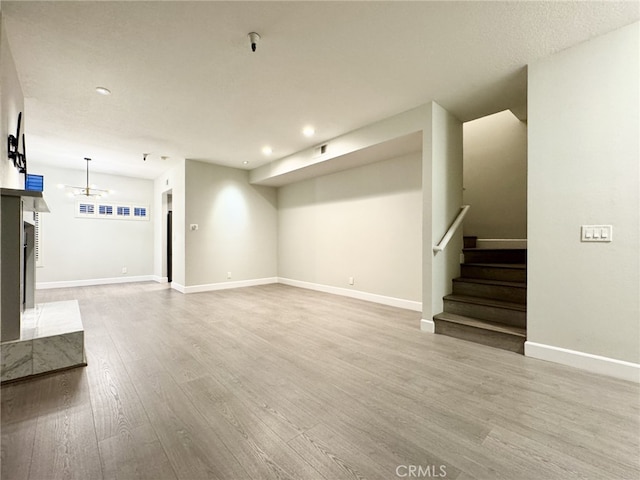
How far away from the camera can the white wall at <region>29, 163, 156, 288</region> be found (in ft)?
20.6

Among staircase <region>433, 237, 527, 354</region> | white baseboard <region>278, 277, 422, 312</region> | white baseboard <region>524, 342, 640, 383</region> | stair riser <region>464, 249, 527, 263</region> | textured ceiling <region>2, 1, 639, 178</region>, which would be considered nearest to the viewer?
textured ceiling <region>2, 1, 639, 178</region>

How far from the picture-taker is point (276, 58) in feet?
8.20

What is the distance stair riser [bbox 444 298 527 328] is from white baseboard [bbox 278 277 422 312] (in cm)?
90

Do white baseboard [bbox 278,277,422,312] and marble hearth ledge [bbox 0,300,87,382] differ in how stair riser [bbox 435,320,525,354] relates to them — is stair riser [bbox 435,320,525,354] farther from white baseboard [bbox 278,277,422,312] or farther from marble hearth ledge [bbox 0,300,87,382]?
marble hearth ledge [bbox 0,300,87,382]

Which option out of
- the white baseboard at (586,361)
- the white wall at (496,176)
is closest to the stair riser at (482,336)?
the white baseboard at (586,361)

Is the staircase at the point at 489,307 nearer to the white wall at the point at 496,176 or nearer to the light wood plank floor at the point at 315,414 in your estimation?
the light wood plank floor at the point at 315,414

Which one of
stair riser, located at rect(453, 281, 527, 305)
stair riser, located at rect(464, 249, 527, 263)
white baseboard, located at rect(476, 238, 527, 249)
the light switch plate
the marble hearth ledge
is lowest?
the marble hearth ledge

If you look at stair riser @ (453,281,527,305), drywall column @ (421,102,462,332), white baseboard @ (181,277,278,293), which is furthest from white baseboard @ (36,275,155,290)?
stair riser @ (453,281,527,305)

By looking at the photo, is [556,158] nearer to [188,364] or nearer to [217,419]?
[217,419]

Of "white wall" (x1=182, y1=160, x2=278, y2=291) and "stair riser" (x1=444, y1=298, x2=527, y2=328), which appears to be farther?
"white wall" (x1=182, y1=160, x2=278, y2=291)

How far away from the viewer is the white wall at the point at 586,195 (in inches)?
85.2

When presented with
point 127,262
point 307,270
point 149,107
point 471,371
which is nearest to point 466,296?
point 471,371

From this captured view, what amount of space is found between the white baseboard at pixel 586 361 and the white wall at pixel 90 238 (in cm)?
845

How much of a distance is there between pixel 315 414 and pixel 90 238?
24.9ft
